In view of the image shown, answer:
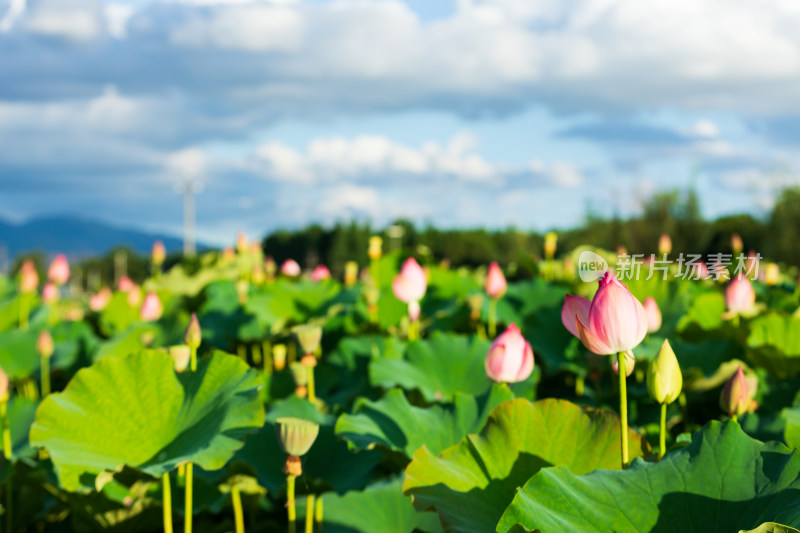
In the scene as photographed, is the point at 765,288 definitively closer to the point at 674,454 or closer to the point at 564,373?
the point at 564,373

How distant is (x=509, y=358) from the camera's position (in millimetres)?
1477

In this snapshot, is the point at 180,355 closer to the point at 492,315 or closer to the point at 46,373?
the point at 492,315

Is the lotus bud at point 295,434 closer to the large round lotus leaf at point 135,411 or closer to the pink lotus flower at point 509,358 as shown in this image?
the large round lotus leaf at point 135,411

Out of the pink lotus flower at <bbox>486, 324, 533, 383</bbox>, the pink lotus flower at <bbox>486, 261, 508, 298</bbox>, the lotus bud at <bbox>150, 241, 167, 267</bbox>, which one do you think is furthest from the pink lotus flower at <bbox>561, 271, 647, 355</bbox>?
the lotus bud at <bbox>150, 241, 167, 267</bbox>

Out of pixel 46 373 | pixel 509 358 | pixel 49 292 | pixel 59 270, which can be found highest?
pixel 509 358

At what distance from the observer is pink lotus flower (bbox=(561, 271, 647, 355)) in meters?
1.00

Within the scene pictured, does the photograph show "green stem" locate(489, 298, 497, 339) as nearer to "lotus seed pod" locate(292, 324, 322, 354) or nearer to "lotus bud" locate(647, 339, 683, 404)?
"lotus seed pod" locate(292, 324, 322, 354)

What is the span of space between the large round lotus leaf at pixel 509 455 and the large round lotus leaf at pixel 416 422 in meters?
0.28

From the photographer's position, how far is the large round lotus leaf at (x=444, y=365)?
81.8 inches

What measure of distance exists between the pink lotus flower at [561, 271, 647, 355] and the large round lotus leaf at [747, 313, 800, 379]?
1.34 meters

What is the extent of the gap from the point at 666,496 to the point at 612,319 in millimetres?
237

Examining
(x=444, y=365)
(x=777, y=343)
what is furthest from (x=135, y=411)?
(x=777, y=343)

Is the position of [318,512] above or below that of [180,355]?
below

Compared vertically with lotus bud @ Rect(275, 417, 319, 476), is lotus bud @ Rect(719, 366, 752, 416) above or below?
above
